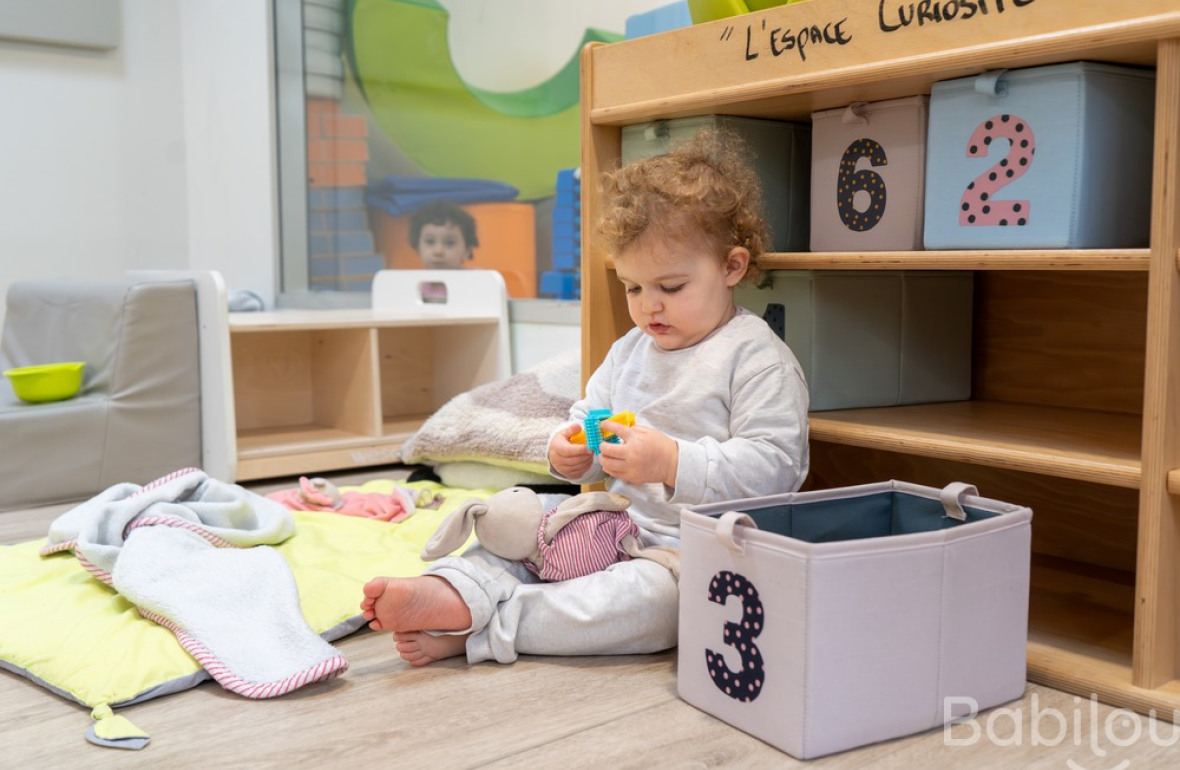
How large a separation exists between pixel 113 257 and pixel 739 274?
2892 millimetres

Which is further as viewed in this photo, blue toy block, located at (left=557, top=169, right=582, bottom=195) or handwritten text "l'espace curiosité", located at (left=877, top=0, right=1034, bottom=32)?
blue toy block, located at (left=557, top=169, right=582, bottom=195)

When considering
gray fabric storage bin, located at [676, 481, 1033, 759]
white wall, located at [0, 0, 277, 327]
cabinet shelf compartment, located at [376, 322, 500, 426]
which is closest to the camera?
gray fabric storage bin, located at [676, 481, 1033, 759]

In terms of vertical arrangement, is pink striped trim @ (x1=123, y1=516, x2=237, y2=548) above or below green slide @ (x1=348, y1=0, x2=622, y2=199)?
below

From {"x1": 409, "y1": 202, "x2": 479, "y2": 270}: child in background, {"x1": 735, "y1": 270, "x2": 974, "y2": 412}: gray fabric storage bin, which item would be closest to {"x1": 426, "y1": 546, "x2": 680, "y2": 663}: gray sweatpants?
{"x1": 735, "y1": 270, "x2": 974, "y2": 412}: gray fabric storage bin

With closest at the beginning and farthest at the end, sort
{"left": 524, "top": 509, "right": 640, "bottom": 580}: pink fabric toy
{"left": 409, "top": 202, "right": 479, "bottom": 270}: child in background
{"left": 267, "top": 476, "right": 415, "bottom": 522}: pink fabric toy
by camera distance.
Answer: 1. {"left": 524, "top": 509, "right": 640, "bottom": 580}: pink fabric toy
2. {"left": 267, "top": 476, "right": 415, "bottom": 522}: pink fabric toy
3. {"left": 409, "top": 202, "right": 479, "bottom": 270}: child in background

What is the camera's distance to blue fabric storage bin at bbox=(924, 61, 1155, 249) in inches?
44.9

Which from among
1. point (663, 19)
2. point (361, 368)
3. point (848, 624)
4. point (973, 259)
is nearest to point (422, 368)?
point (361, 368)

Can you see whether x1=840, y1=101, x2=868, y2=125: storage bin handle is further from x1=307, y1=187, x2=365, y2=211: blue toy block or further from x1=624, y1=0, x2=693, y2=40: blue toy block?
x1=307, y1=187, x2=365, y2=211: blue toy block

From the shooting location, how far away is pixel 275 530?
159 centimetres

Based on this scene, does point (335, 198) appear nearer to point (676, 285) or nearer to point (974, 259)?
point (676, 285)

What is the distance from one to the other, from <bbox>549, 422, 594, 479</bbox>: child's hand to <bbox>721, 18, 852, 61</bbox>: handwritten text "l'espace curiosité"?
20.6 inches

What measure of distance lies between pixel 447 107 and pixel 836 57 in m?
1.80

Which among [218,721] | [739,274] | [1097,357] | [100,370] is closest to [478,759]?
[218,721]

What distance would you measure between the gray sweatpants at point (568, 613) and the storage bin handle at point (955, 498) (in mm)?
300
